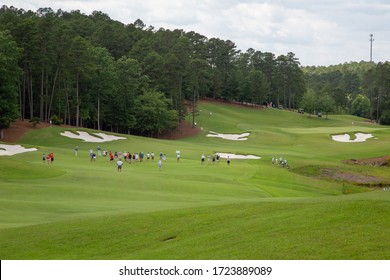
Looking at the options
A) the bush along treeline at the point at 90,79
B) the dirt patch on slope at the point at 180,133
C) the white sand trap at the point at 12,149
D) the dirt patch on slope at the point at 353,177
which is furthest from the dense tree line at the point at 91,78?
the dirt patch on slope at the point at 353,177

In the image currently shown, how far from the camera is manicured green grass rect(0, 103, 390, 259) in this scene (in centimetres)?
1666

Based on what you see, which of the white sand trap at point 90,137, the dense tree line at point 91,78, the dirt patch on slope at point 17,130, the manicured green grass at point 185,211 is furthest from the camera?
the dense tree line at point 91,78

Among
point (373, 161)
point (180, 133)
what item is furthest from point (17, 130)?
point (373, 161)

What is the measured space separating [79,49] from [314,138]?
37261mm

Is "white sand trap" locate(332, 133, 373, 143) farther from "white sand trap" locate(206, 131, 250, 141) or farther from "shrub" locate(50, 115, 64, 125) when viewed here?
"shrub" locate(50, 115, 64, 125)

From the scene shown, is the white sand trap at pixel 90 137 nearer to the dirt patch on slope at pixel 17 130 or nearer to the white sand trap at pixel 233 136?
the dirt patch on slope at pixel 17 130

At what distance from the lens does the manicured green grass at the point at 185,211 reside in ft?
54.6

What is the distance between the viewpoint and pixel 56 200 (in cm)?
3061

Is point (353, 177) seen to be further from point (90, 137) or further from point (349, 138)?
point (90, 137)

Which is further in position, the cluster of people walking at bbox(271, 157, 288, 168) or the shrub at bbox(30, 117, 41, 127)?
the shrub at bbox(30, 117, 41, 127)

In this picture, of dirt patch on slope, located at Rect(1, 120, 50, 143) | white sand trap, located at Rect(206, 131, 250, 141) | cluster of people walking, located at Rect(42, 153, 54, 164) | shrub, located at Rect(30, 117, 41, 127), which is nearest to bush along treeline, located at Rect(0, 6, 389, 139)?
dirt patch on slope, located at Rect(1, 120, 50, 143)

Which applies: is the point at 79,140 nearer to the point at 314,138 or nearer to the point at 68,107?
the point at 68,107
